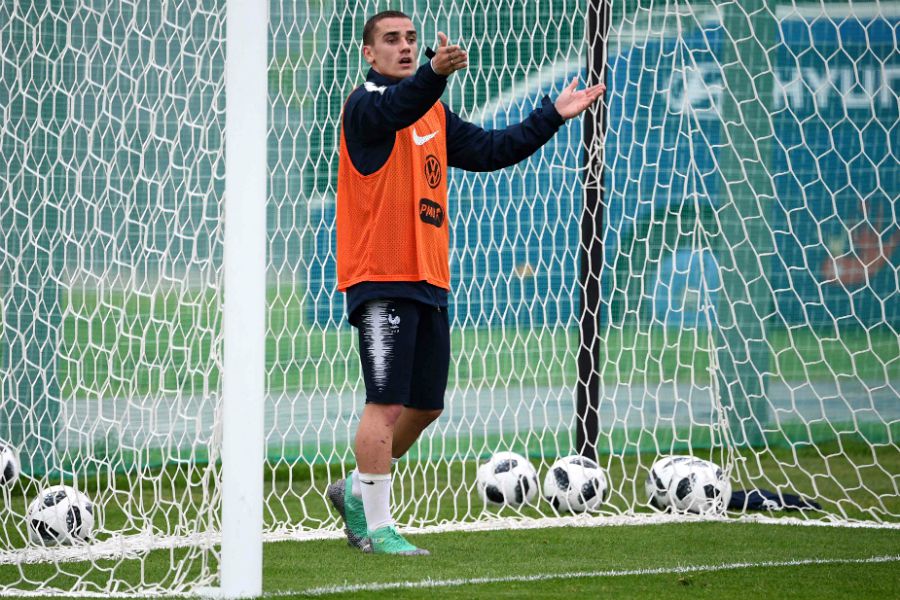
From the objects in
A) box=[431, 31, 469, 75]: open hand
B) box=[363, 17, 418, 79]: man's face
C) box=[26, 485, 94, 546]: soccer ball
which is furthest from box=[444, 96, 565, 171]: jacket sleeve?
box=[26, 485, 94, 546]: soccer ball

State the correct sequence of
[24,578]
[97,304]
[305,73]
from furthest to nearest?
[305,73] < [97,304] < [24,578]

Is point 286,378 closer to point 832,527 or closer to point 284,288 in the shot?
point 284,288

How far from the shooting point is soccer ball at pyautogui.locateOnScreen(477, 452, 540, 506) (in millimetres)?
4855

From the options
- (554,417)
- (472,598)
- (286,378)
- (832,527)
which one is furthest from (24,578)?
(554,417)

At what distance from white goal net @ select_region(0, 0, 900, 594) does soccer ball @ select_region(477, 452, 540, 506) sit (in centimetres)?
8

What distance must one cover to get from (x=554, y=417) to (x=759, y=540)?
Answer: 247cm

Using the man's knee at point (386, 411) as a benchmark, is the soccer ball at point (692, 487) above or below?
below

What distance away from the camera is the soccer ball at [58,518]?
4.03 metres

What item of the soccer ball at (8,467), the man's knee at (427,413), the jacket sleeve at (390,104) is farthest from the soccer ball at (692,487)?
the soccer ball at (8,467)

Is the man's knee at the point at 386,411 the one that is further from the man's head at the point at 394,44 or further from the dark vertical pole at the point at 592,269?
the dark vertical pole at the point at 592,269

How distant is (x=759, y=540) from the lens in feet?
13.7

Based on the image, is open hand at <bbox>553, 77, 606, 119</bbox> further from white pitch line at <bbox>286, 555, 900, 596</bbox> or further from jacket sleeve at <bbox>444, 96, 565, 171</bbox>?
white pitch line at <bbox>286, 555, 900, 596</bbox>

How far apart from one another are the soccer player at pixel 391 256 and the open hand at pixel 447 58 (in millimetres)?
363

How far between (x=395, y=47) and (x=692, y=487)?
2.12 metres
